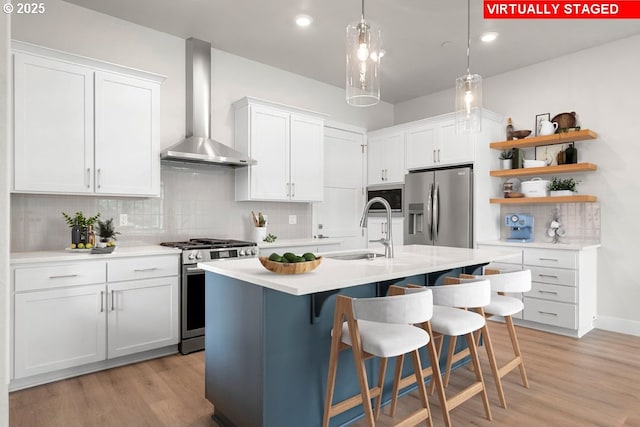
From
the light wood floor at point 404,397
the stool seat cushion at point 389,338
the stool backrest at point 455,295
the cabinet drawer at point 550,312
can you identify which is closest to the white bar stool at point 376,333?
the stool seat cushion at point 389,338

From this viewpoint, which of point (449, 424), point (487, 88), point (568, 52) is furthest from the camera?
point (487, 88)

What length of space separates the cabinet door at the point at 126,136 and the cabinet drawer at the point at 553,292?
3885 mm

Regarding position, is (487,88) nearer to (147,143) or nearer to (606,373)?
(606,373)

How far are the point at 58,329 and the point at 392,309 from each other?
245 cm

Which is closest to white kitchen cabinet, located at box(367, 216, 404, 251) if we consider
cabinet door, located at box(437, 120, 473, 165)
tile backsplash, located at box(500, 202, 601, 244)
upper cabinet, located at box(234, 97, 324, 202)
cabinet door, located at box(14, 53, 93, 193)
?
cabinet door, located at box(437, 120, 473, 165)

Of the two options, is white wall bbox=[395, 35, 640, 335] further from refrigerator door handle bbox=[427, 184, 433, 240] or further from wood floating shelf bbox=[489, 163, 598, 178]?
refrigerator door handle bbox=[427, 184, 433, 240]

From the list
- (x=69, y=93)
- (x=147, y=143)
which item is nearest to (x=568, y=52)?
(x=147, y=143)

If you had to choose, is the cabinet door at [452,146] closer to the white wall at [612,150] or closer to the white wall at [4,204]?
the white wall at [612,150]

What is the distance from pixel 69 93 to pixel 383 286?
2775mm

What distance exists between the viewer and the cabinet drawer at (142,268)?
2.97 metres

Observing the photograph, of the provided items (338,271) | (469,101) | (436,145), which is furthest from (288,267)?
(436,145)

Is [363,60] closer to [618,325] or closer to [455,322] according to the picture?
[455,322]

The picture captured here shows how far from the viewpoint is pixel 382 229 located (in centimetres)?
535

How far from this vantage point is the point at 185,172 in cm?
393
